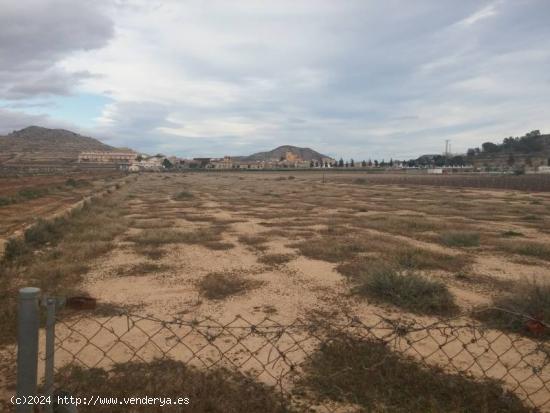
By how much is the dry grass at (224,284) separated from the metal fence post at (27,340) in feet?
17.5

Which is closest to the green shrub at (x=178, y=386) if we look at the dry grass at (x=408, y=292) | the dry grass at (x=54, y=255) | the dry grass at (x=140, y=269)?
the dry grass at (x=54, y=255)

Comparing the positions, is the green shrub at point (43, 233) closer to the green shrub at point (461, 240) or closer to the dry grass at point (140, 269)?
the dry grass at point (140, 269)

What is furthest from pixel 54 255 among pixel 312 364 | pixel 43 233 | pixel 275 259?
pixel 312 364

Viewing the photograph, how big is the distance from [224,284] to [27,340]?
631 cm

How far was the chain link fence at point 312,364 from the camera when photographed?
4.55 m

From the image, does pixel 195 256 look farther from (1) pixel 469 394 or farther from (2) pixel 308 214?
(2) pixel 308 214

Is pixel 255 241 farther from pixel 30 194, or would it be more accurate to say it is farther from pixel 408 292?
pixel 30 194

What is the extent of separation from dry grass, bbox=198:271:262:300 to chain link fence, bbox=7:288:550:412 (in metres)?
1.57

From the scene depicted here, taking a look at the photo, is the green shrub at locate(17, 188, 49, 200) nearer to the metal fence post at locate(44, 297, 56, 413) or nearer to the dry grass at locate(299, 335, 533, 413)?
the dry grass at locate(299, 335, 533, 413)

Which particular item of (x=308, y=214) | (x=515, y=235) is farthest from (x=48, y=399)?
(x=308, y=214)

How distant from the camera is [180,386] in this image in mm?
4621

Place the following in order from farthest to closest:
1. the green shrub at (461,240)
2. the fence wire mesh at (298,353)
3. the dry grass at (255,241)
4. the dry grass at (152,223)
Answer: the dry grass at (152,223)
the green shrub at (461,240)
the dry grass at (255,241)
the fence wire mesh at (298,353)

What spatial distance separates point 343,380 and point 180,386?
1720 mm

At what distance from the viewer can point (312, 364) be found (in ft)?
17.4
